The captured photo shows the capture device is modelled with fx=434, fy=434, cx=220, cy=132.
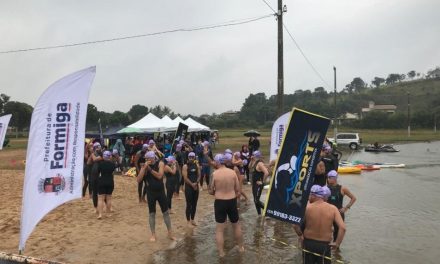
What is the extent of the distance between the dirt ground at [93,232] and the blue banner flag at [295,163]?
2.68m

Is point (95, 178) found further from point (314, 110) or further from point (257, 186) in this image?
point (314, 110)

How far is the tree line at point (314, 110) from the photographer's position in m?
67.3

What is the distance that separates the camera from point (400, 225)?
1029 cm

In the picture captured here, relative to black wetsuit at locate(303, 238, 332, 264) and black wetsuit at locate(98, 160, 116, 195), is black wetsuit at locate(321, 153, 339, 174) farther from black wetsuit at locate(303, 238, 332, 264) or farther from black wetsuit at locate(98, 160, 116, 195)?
black wetsuit at locate(98, 160, 116, 195)

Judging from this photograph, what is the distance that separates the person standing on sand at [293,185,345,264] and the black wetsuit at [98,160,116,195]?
621 centimetres

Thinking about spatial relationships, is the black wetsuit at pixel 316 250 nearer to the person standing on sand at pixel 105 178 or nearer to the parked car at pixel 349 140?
the person standing on sand at pixel 105 178

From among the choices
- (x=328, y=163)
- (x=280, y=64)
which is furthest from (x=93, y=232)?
(x=280, y=64)

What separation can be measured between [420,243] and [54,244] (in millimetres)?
7222

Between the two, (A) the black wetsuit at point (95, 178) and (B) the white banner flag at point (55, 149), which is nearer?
(B) the white banner flag at point (55, 149)

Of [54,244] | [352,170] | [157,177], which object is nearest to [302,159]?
[157,177]

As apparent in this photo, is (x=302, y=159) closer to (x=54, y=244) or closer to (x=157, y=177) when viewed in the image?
(x=157, y=177)

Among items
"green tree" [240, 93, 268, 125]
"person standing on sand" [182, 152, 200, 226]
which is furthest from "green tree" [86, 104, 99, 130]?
"person standing on sand" [182, 152, 200, 226]

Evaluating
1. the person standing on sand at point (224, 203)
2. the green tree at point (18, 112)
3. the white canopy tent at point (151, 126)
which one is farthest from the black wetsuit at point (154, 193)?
the green tree at point (18, 112)

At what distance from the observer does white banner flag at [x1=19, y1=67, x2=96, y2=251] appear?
621 centimetres
